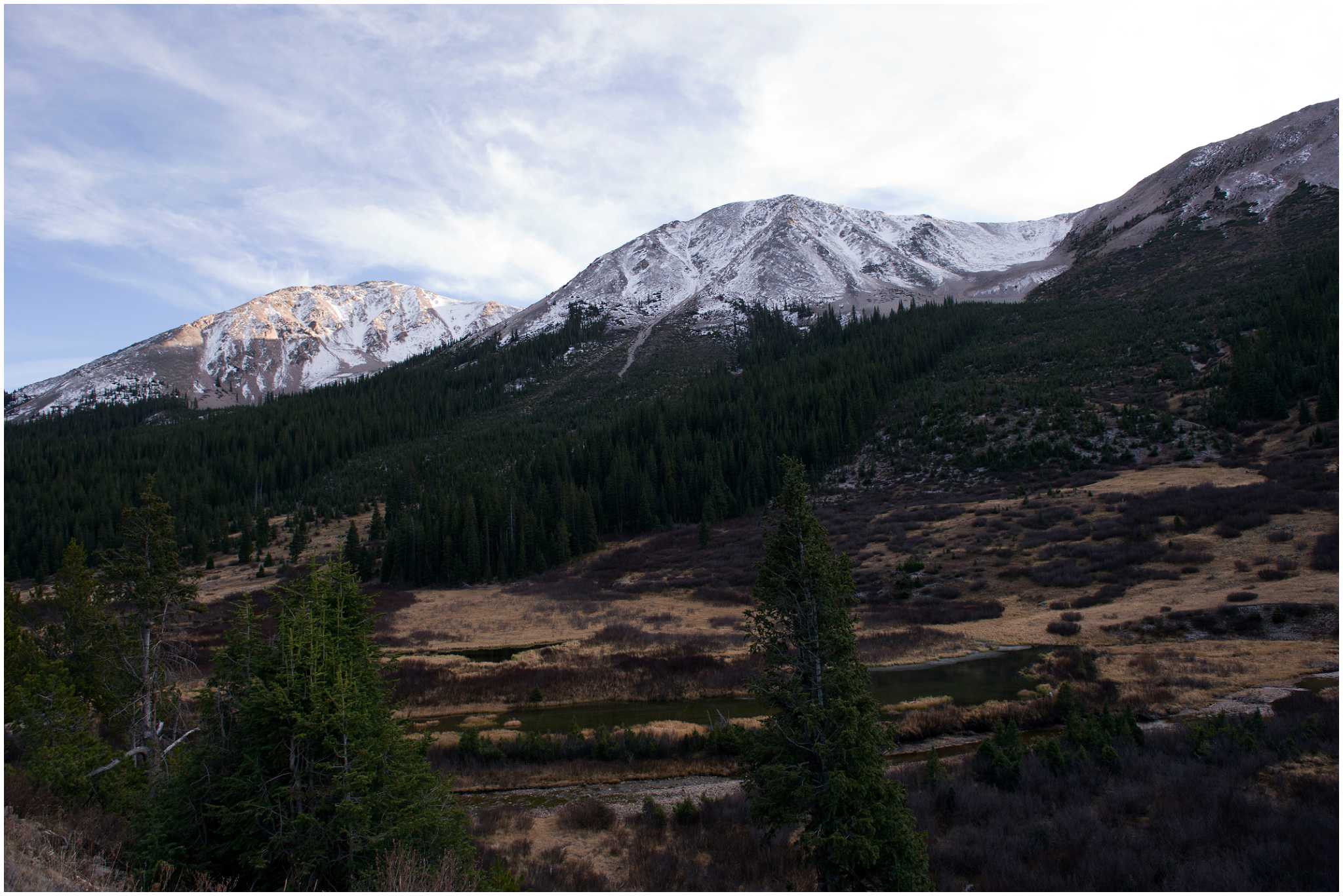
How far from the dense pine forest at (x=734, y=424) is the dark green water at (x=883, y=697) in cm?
5205

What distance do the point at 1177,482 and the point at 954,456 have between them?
2906cm

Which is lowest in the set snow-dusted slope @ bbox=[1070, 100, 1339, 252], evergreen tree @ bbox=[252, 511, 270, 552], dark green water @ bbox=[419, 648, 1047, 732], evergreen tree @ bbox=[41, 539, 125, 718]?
dark green water @ bbox=[419, 648, 1047, 732]

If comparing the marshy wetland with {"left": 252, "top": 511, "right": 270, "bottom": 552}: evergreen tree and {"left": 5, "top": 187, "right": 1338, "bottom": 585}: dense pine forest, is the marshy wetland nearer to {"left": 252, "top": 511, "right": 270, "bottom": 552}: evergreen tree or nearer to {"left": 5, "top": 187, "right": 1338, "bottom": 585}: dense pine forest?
{"left": 5, "top": 187, "right": 1338, "bottom": 585}: dense pine forest

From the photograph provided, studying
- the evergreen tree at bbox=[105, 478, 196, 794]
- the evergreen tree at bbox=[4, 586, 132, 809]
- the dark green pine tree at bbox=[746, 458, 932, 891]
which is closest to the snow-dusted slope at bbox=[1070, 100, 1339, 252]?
the dark green pine tree at bbox=[746, 458, 932, 891]

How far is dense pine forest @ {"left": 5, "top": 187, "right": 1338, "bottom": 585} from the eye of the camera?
85.3 m

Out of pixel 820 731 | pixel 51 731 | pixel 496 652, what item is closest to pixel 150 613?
pixel 51 731

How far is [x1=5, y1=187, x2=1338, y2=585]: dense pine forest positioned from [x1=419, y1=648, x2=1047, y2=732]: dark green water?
52.0 meters

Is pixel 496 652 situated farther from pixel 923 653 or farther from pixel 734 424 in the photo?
pixel 734 424

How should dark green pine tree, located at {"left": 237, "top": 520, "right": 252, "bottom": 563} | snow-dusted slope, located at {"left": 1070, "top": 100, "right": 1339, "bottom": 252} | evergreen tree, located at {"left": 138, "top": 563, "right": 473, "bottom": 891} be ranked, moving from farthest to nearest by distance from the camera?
snow-dusted slope, located at {"left": 1070, "top": 100, "right": 1339, "bottom": 252}, dark green pine tree, located at {"left": 237, "top": 520, "right": 252, "bottom": 563}, evergreen tree, located at {"left": 138, "top": 563, "right": 473, "bottom": 891}

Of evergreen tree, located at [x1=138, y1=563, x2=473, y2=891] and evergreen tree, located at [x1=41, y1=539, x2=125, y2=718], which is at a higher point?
evergreen tree, located at [x1=41, y1=539, x2=125, y2=718]

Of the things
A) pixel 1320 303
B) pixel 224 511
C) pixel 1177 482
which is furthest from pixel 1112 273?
pixel 224 511

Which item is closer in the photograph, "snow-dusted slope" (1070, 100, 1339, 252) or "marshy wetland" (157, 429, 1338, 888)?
"marshy wetland" (157, 429, 1338, 888)

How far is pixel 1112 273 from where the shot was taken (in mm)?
158125

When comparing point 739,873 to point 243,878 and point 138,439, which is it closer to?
point 243,878
